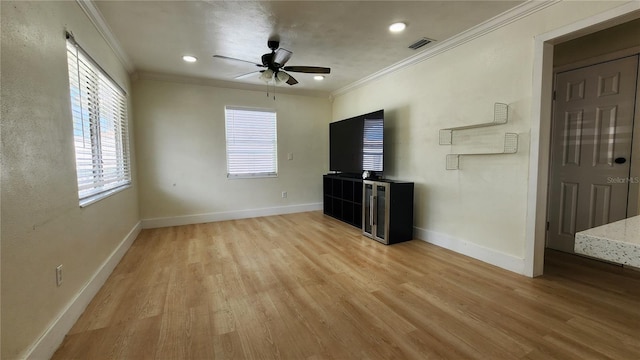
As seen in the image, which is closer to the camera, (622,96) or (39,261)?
(39,261)

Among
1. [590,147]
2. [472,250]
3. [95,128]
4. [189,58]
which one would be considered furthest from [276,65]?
[590,147]

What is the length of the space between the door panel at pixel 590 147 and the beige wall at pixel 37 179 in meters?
4.67

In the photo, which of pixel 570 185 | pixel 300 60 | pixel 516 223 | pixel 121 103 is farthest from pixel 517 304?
pixel 121 103

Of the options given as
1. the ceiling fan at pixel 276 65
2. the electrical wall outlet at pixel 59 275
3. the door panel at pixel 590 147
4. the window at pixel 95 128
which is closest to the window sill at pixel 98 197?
the window at pixel 95 128

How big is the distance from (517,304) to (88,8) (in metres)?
4.17

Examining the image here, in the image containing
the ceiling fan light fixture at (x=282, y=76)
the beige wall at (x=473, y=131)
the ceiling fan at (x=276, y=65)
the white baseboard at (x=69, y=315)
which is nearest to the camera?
the white baseboard at (x=69, y=315)

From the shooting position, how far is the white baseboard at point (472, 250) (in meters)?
2.58

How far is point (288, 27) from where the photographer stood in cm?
271

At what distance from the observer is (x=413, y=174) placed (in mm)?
3762

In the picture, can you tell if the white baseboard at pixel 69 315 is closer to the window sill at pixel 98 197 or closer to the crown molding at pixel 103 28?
the window sill at pixel 98 197

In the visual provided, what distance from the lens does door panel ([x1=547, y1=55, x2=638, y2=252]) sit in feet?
8.83

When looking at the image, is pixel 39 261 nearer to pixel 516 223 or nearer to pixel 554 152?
pixel 516 223

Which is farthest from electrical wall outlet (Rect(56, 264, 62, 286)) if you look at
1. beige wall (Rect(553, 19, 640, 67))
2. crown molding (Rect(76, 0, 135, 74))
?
beige wall (Rect(553, 19, 640, 67))

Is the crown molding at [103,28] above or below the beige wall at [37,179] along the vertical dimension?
above
